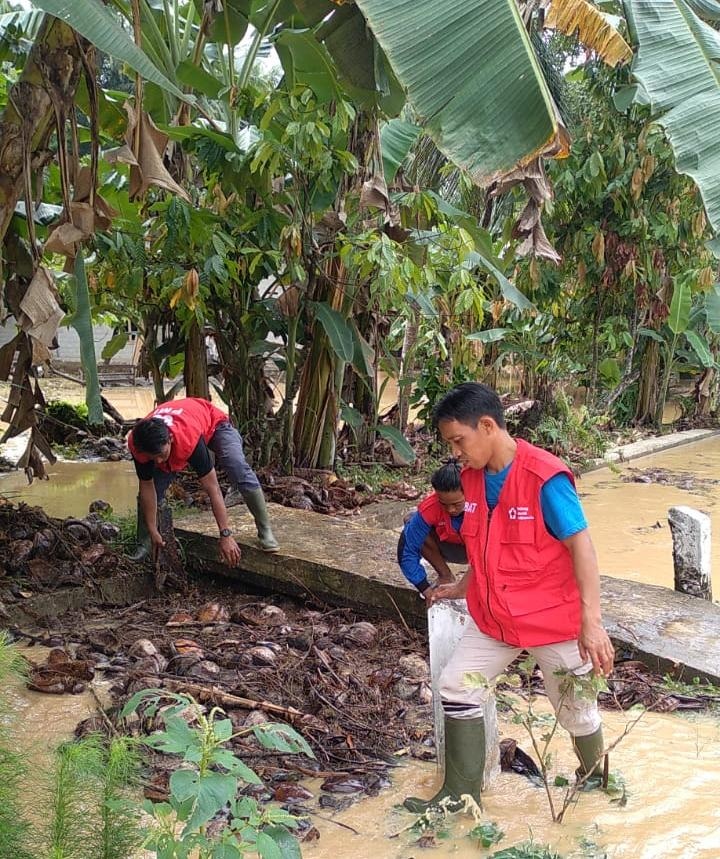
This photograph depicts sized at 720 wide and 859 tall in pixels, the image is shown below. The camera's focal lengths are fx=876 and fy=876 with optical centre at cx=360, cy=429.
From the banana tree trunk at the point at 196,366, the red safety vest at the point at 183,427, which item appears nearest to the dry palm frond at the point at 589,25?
the red safety vest at the point at 183,427

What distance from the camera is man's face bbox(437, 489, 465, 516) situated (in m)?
3.89

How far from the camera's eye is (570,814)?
314 cm

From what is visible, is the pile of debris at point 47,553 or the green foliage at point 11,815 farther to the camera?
the pile of debris at point 47,553

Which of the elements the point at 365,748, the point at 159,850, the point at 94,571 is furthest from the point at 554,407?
the point at 159,850

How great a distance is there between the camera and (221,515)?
212 inches

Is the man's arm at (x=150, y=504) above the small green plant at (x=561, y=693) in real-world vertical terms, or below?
above

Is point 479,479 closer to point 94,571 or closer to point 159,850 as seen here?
point 159,850

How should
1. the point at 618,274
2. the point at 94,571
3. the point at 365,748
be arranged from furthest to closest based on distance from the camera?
the point at 618,274
the point at 94,571
the point at 365,748

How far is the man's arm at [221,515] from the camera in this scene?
211 inches

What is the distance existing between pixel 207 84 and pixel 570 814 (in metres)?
5.79

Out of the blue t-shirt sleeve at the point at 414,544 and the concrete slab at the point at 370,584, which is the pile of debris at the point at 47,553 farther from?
the blue t-shirt sleeve at the point at 414,544

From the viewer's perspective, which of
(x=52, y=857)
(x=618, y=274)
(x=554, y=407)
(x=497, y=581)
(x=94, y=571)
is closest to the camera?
(x=52, y=857)

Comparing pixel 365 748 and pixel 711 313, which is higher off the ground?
pixel 711 313

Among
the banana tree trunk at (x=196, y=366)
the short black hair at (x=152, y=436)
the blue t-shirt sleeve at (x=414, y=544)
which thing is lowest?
the blue t-shirt sleeve at (x=414, y=544)
